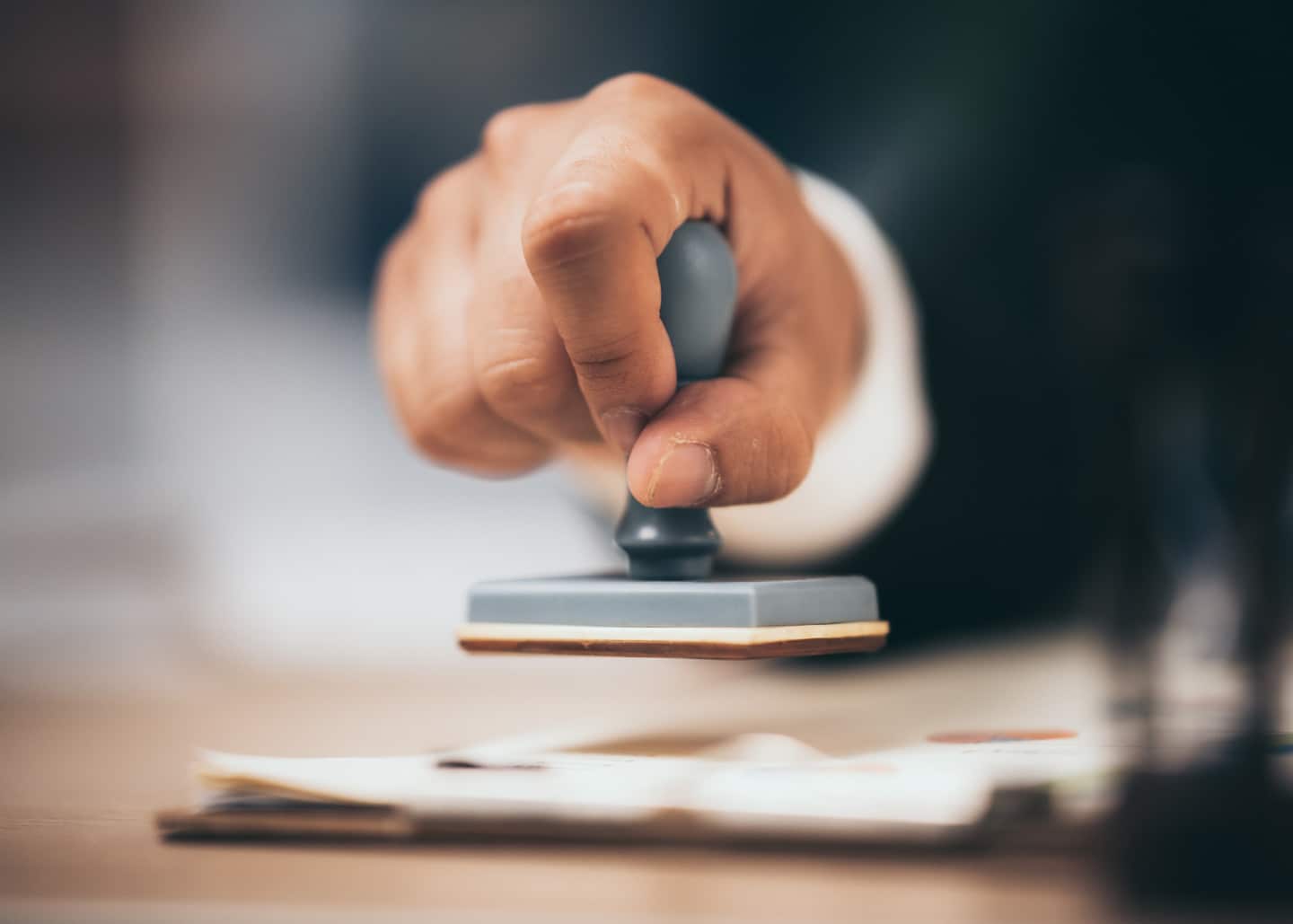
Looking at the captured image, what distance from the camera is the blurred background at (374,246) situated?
2.59ft

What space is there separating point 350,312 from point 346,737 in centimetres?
98

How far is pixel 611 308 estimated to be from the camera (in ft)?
1.05

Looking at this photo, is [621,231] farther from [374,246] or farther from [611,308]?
[374,246]

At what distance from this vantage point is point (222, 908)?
24cm

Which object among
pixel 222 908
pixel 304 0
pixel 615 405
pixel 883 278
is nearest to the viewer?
pixel 222 908

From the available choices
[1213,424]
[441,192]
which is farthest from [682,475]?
[1213,424]

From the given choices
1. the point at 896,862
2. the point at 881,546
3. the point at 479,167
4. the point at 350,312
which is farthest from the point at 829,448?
the point at 350,312

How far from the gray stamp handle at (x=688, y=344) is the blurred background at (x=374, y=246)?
23cm

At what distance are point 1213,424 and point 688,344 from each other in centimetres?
36

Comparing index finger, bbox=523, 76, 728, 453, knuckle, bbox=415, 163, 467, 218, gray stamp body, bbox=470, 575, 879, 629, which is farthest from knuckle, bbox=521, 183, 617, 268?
knuckle, bbox=415, 163, 467, 218

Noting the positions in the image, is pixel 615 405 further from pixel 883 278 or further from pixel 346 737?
pixel 883 278

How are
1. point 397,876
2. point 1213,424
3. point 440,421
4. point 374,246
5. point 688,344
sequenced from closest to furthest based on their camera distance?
point 397,876 < point 688,344 < point 440,421 < point 1213,424 < point 374,246

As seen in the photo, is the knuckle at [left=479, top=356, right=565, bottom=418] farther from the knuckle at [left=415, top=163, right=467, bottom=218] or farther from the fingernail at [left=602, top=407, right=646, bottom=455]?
the knuckle at [left=415, top=163, right=467, bottom=218]

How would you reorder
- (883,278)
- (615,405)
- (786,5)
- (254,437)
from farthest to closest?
(254,437) → (786,5) → (883,278) → (615,405)
